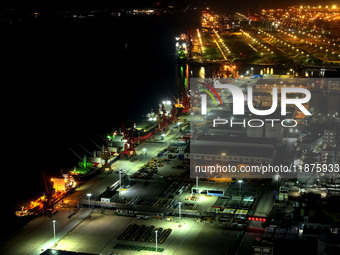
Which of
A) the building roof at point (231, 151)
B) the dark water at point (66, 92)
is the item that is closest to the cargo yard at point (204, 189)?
the building roof at point (231, 151)

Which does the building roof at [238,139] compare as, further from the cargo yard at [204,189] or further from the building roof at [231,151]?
the building roof at [231,151]

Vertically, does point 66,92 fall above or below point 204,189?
below

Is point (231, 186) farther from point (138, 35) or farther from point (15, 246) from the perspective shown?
point (138, 35)

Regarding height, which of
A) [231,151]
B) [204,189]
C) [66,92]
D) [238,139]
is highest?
[238,139]

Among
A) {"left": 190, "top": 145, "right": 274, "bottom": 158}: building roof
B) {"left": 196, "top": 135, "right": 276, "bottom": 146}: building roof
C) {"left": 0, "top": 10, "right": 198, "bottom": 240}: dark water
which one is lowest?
{"left": 0, "top": 10, "right": 198, "bottom": 240}: dark water

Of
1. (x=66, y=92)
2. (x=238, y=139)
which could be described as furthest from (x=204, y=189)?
(x=66, y=92)

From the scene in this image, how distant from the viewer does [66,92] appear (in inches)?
1781

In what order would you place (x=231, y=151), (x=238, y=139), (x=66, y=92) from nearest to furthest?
1. (x=231, y=151)
2. (x=238, y=139)
3. (x=66, y=92)

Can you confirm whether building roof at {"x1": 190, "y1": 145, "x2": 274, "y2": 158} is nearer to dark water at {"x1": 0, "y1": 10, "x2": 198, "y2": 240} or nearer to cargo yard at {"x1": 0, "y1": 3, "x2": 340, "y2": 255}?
cargo yard at {"x1": 0, "y1": 3, "x2": 340, "y2": 255}

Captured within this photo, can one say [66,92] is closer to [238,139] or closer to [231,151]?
[238,139]

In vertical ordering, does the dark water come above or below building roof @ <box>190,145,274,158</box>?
below

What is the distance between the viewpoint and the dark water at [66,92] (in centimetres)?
2864

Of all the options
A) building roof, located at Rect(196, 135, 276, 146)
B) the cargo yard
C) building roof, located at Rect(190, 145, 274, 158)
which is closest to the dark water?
the cargo yard

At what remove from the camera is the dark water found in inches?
1128
